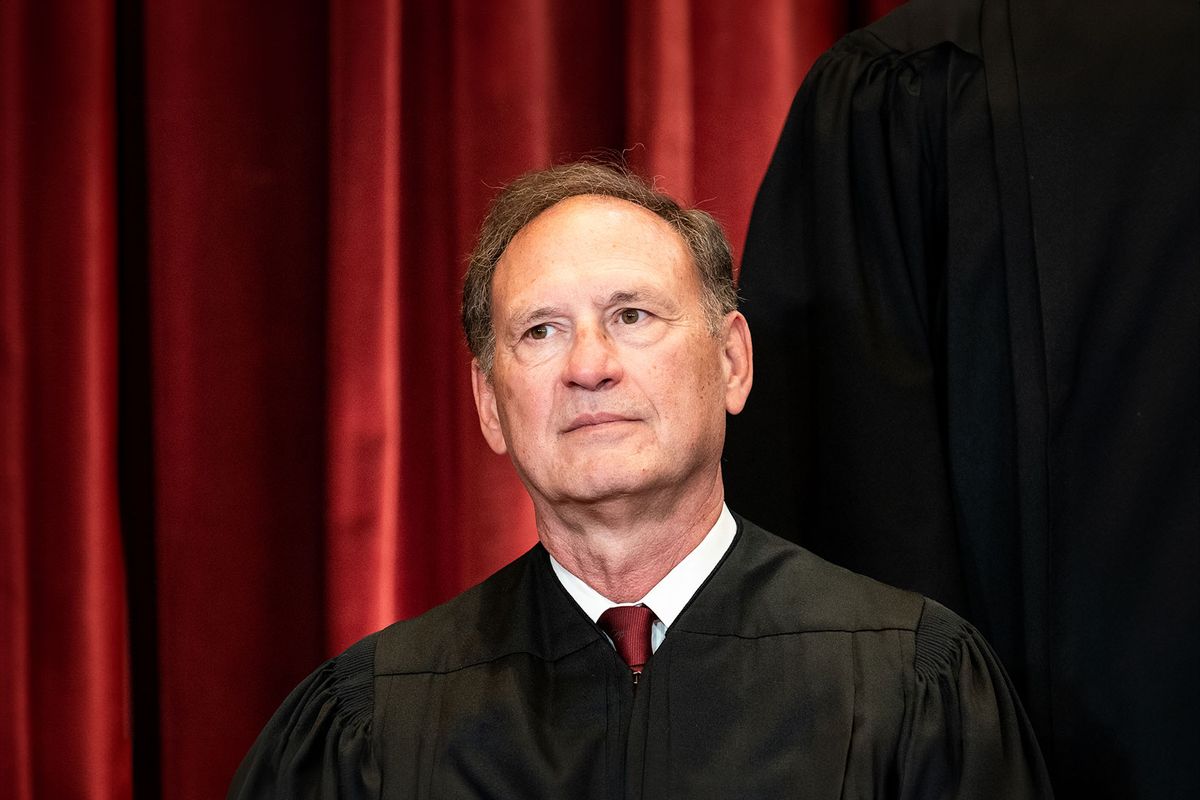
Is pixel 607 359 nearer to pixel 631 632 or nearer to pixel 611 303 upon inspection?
pixel 611 303

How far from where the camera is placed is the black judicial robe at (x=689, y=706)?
1.49 metres

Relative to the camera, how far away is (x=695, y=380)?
166 cm

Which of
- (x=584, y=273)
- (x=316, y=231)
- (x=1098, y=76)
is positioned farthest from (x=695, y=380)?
(x=316, y=231)

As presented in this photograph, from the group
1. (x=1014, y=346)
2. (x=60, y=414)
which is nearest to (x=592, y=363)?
(x=1014, y=346)

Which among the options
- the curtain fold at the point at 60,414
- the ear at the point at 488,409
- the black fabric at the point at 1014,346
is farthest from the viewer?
the curtain fold at the point at 60,414

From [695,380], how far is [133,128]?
1319 millimetres

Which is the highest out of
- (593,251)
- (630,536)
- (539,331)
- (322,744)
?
(593,251)

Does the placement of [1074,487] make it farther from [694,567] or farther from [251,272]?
[251,272]

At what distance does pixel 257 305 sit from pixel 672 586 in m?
1.08

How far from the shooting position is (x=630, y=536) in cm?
166

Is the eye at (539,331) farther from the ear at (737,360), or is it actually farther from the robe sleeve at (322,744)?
the robe sleeve at (322,744)

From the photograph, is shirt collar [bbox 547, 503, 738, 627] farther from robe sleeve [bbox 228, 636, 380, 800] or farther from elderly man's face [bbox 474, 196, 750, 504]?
robe sleeve [bbox 228, 636, 380, 800]

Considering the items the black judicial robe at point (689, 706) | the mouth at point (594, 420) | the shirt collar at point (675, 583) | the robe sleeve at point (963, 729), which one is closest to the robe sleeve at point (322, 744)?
the black judicial robe at point (689, 706)

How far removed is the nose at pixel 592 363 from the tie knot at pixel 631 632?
0.92 feet
